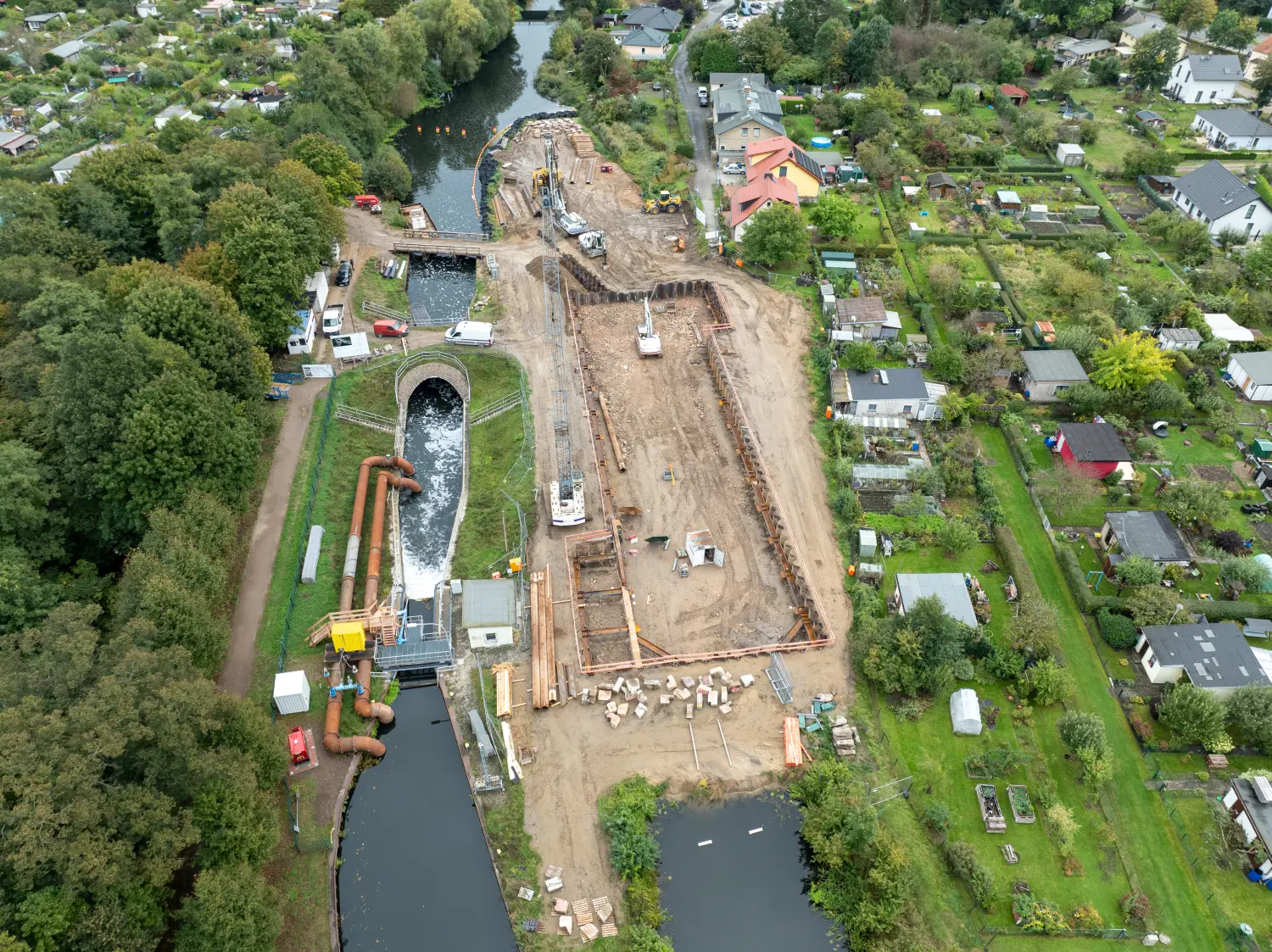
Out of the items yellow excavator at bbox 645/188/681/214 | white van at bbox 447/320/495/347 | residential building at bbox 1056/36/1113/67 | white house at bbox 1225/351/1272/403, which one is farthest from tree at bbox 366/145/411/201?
residential building at bbox 1056/36/1113/67

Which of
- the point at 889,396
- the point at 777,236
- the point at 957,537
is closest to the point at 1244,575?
the point at 957,537

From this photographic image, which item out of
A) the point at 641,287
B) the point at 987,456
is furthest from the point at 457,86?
the point at 987,456

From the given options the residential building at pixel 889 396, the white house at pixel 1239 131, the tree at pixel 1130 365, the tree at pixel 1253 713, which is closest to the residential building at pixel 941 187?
the tree at pixel 1130 365

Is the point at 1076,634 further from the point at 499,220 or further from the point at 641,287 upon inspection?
the point at 499,220

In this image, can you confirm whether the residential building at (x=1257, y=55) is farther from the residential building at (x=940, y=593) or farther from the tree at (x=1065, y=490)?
the residential building at (x=940, y=593)

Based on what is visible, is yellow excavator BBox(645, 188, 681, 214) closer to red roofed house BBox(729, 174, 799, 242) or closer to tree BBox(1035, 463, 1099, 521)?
red roofed house BBox(729, 174, 799, 242)
